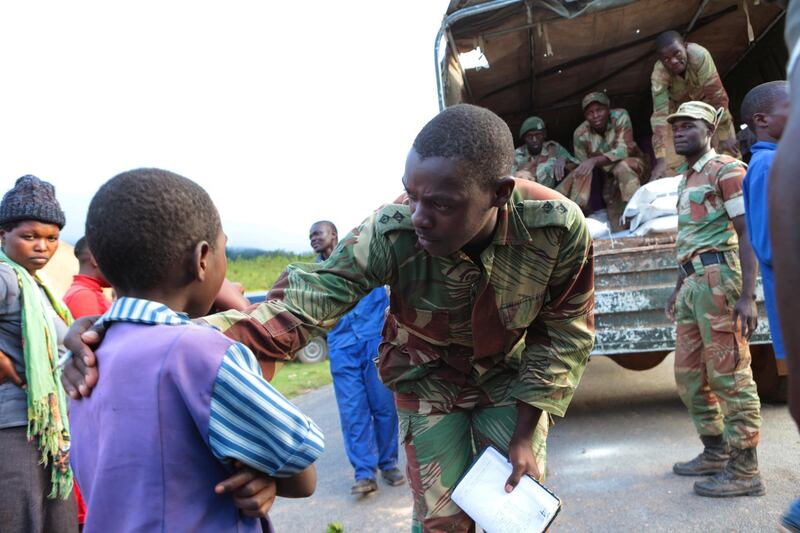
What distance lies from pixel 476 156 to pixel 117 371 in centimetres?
107

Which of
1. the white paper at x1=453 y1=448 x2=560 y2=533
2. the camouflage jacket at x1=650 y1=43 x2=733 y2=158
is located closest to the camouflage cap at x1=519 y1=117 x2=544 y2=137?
the camouflage jacket at x1=650 y1=43 x2=733 y2=158

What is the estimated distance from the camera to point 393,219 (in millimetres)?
1890

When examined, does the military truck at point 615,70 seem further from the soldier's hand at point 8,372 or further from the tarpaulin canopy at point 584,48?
the soldier's hand at point 8,372

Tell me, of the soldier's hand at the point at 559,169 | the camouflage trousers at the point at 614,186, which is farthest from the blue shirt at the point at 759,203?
the soldier's hand at the point at 559,169

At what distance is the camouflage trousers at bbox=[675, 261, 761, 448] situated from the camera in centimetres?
315

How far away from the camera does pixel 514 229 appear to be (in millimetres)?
1954

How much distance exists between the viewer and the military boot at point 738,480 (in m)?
3.07

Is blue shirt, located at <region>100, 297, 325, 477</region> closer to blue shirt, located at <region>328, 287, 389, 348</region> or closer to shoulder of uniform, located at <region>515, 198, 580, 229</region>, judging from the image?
shoulder of uniform, located at <region>515, 198, 580, 229</region>

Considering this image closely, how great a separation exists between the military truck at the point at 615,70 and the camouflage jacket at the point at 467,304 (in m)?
2.00

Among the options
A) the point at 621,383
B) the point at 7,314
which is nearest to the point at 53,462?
the point at 7,314

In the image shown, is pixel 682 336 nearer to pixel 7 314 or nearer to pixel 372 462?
pixel 372 462

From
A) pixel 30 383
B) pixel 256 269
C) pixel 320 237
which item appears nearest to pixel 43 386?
pixel 30 383

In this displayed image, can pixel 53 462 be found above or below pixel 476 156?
below

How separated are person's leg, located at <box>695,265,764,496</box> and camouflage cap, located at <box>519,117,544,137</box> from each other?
3563 mm
